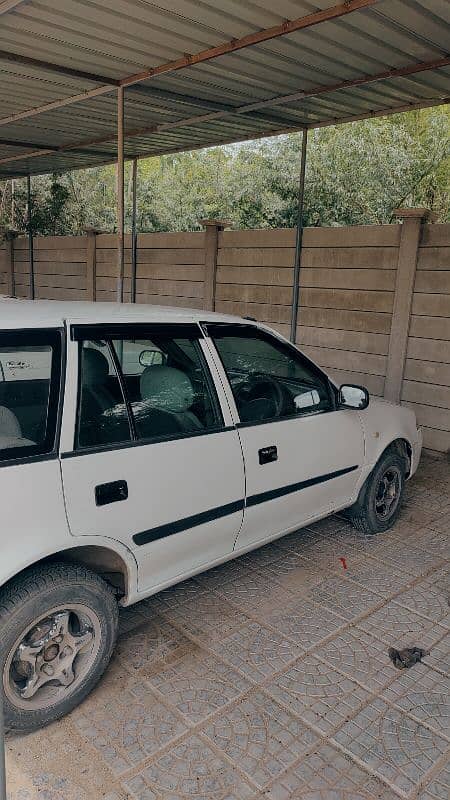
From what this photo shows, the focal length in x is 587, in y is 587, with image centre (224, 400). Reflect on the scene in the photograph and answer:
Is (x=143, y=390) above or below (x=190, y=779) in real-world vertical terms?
above

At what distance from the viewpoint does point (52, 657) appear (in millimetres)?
2498

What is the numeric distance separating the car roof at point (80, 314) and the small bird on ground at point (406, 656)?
79.1 inches

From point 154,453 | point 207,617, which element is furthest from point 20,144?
point 207,617

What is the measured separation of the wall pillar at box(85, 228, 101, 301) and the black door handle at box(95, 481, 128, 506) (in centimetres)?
830

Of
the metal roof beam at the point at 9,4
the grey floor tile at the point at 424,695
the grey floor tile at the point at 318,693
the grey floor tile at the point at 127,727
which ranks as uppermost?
the metal roof beam at the point at 9,4

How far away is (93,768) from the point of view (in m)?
2.32

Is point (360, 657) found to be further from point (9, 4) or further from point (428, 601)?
point (9, 4)

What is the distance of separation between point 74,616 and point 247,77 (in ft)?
15.5

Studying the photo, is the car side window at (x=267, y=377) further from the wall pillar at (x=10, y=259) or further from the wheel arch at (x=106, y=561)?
the wall pillar at (x=10, y=259)

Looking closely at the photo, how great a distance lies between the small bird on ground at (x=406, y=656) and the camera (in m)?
2.99

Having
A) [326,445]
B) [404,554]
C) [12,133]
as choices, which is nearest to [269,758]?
[326,445]

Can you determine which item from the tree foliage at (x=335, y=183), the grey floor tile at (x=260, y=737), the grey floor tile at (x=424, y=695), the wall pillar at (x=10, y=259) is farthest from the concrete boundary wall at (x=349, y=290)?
the tree foliage at (x=335, y=183)

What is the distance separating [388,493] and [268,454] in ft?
5.46

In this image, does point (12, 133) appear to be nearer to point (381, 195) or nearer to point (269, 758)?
point (269, 758)
